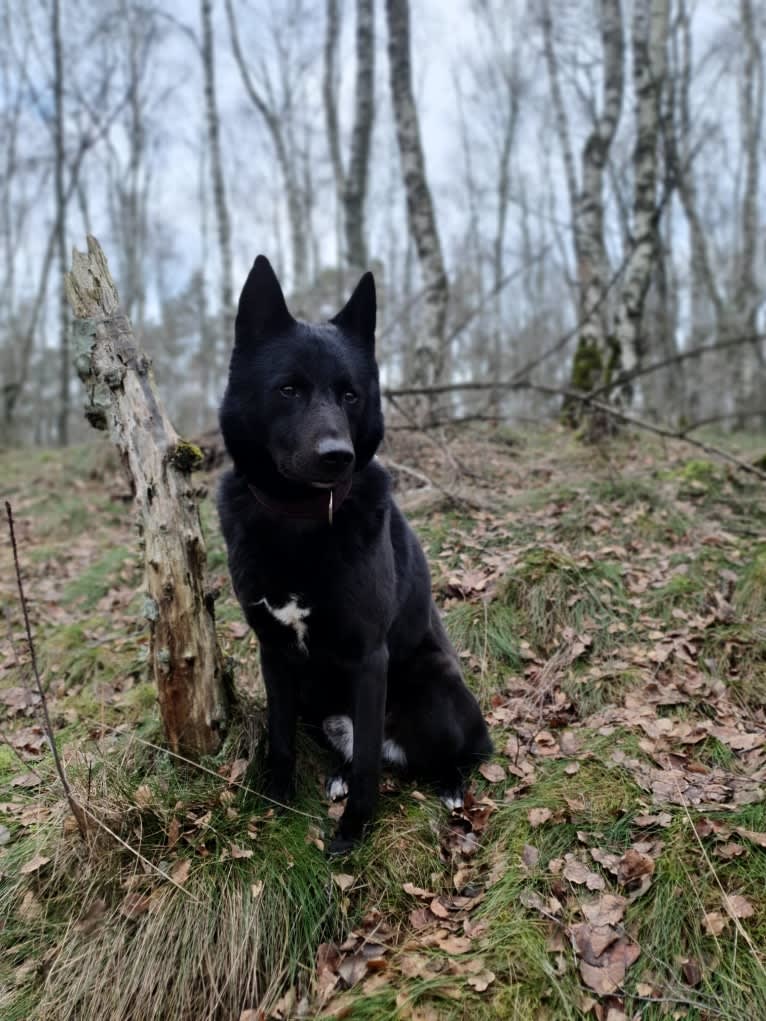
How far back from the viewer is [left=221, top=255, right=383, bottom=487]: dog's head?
2.36m

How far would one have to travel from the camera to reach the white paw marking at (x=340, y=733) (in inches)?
117

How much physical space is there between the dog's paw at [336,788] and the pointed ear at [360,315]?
6.21 ft

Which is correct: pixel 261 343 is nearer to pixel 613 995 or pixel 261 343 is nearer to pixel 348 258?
pixel 613 995

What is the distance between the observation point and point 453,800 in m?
2.92

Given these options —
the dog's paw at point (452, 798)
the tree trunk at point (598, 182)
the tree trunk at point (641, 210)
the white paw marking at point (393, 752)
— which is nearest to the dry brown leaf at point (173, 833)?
the white paw marking at point (393, 752)

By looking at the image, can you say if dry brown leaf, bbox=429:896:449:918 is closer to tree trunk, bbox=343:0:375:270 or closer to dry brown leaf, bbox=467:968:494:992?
dry brown leaf, bbox=467:968:494:992

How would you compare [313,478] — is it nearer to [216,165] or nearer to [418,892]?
[418,892]

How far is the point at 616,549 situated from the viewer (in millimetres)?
4770

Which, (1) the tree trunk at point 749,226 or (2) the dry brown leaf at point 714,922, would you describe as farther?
(1) the tree trunk at point 749,226

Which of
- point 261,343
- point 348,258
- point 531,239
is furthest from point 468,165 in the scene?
point 261,343

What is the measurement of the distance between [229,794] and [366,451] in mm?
1450

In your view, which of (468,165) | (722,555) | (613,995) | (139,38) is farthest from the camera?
(468,165)

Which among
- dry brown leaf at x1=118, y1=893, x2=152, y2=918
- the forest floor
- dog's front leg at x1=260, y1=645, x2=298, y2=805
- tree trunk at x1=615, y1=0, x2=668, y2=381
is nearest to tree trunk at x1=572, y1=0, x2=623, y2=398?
tree trunk at x1=615, y1=0, x2=668, y2=381

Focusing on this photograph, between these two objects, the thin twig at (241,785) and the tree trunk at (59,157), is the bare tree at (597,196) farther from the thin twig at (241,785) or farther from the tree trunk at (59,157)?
the tree trunk at (59,157)
